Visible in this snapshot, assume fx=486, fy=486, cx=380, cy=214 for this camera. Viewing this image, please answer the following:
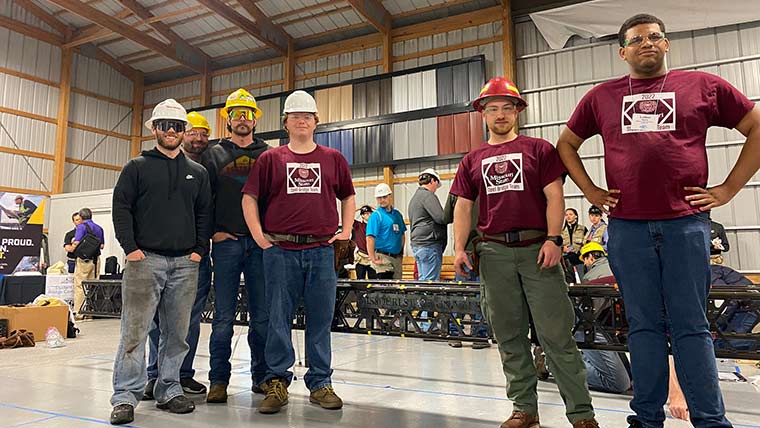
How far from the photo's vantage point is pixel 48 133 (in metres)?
13.0

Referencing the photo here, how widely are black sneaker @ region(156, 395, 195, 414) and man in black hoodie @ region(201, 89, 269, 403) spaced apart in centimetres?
20

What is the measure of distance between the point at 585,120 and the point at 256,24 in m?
11.3

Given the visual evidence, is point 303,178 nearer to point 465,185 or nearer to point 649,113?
point 465,185

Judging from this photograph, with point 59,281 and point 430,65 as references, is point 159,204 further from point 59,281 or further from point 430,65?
point 430,65

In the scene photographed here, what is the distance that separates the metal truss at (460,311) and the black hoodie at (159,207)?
1048mm

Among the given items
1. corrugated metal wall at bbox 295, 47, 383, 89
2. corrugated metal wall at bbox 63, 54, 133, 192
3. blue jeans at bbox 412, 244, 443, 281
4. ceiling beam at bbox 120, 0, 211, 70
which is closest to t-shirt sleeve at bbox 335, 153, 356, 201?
blue jeans at bbox 412, 244, 443, 281

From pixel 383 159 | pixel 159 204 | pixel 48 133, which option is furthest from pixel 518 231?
pixel 48 133

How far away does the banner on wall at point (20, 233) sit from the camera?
365 inches

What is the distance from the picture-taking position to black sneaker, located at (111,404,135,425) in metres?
2.46

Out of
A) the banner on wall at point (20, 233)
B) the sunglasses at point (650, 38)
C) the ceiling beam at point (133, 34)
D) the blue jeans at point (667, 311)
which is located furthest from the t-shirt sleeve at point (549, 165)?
the ceiling beam at point (133, 34)

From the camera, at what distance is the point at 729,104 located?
184 centimetres

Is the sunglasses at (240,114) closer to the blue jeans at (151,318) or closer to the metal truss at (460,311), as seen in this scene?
the blue jeans at (151,318)

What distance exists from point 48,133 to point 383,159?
930 cm

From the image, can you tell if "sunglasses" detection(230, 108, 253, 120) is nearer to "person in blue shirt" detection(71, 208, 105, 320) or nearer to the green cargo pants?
the green cargo pants
